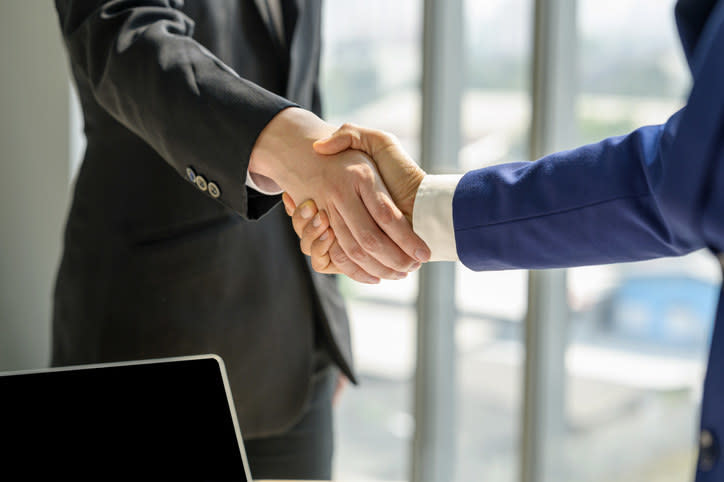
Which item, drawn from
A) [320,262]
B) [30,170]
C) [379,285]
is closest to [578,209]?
[320,262]

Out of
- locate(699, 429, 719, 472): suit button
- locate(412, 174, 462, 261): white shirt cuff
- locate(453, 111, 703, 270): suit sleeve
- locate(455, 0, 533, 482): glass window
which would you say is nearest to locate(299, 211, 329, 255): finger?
locate(412, 174, 462, 261): white shirt cuff

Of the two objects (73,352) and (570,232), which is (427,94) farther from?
(570,232)

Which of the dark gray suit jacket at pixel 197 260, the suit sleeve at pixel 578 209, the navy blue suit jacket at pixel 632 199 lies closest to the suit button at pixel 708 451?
the navy blue suit jacket at pixel 632 199

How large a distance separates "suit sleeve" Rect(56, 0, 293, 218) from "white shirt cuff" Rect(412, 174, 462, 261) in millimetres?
194

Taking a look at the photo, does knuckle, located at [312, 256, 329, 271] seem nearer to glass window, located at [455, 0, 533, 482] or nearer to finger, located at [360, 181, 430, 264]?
finger, located at [360, 181, 430, 264]

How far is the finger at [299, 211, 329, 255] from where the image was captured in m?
1.09

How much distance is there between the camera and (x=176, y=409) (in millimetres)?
854

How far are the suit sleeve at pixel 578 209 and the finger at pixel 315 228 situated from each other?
0.24 metres

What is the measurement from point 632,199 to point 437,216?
0.27 metres

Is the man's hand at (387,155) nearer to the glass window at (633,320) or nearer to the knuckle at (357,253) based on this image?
the knuckle at (357,253)

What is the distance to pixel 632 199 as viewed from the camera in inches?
30.7

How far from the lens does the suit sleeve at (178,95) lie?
38.5 inches

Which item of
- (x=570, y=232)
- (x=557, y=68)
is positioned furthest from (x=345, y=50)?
Answer: (x=570, y=232)

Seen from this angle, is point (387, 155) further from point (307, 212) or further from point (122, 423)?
point (122, 423)
